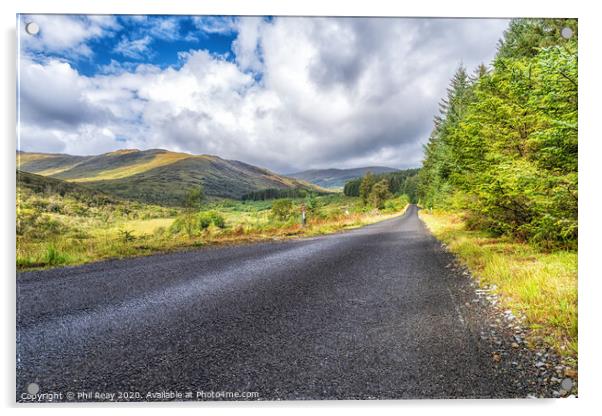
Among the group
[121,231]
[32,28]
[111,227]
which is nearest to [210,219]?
[121,231]

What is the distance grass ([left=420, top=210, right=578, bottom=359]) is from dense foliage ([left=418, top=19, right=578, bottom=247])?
1.45 ft

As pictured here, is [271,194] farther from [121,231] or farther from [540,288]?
[540,288]

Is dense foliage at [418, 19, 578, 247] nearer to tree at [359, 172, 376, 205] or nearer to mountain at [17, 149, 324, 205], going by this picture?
tree at [359, 172, 376, 205]

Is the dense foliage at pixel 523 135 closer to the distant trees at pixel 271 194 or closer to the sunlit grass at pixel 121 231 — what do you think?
the distant trees at pixel 271 194

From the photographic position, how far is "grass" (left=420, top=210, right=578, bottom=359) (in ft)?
8.95

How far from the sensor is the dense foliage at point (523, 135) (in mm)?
3064

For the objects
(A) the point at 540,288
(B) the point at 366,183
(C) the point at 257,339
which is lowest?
(C) the point at 257,339

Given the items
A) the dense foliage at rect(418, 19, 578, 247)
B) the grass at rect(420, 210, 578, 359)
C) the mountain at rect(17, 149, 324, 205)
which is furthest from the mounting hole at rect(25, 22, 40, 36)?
the grass at rect(420, 210, 578, 359)

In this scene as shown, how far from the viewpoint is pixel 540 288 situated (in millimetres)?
3336

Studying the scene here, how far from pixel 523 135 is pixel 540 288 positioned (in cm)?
282

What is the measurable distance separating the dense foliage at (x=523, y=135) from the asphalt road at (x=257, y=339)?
1566 millimetres

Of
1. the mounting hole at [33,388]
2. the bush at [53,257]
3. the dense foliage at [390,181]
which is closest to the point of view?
the mounting hole at [33,388]

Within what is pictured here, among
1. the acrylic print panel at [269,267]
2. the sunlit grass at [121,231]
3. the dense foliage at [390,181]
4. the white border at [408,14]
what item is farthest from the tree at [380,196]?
the white border at [408,14]
